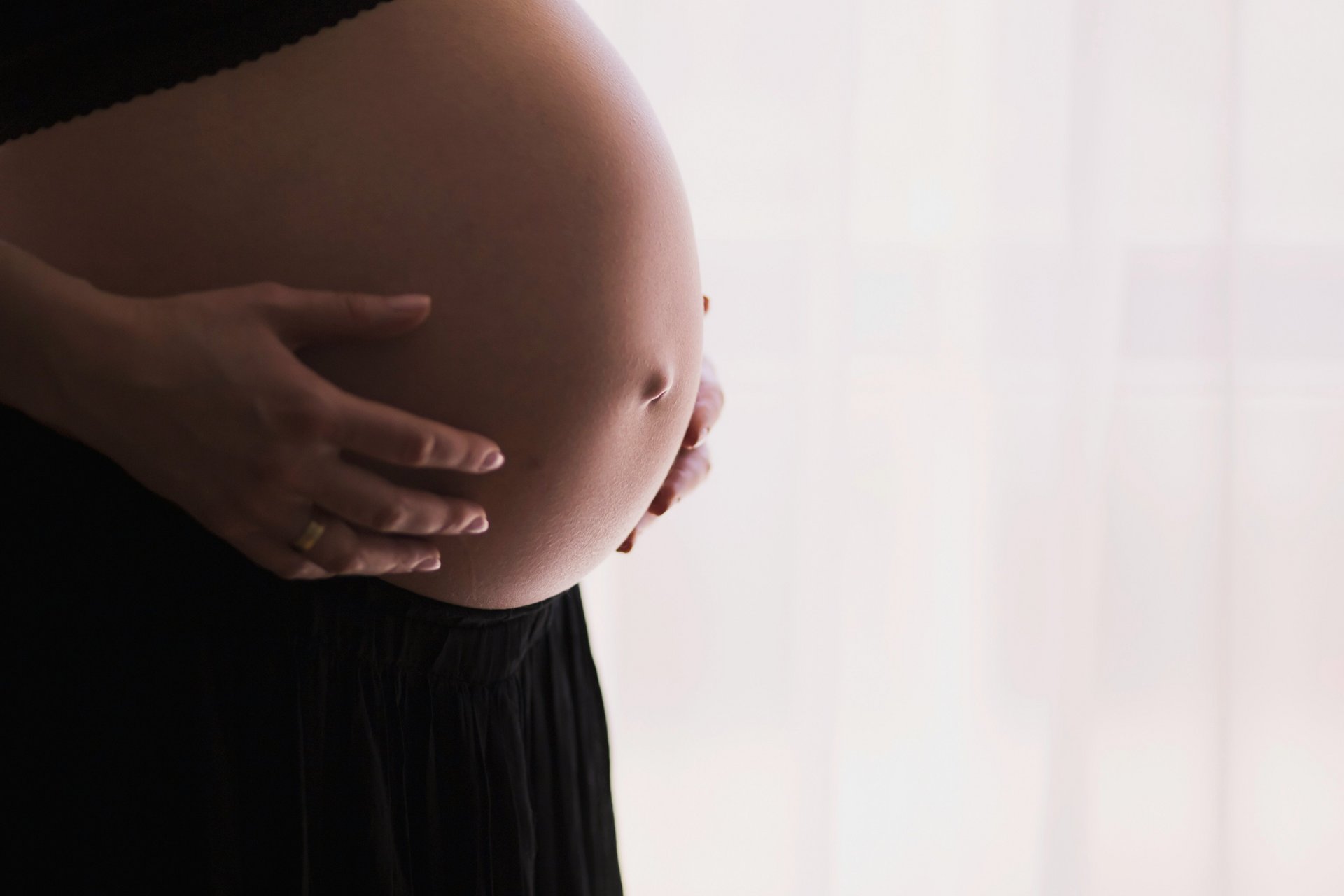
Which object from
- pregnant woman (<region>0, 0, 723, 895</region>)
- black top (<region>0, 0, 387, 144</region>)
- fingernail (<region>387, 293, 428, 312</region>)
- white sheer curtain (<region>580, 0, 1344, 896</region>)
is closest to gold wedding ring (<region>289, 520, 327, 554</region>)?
pregnant woman (<region>0, 0, 723, 895</region>)

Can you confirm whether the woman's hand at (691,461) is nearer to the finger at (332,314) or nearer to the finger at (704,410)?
the finger at (704,410)

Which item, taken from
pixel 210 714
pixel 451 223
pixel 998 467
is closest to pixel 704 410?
pixel 451 223

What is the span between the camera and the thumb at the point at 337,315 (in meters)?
0.42

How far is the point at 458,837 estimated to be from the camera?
59 centimetres

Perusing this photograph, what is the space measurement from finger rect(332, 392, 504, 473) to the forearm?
0.37ft

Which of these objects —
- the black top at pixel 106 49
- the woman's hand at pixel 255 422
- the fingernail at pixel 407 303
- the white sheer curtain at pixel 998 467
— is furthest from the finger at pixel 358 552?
the white sheer curtain at pixel 998 467

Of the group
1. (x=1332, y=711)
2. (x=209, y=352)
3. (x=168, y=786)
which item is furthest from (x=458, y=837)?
(x=1332, y=711)

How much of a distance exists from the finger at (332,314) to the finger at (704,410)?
30 cm

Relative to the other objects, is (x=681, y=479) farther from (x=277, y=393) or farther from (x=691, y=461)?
(x=277, y=393)

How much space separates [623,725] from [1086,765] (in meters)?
0.70

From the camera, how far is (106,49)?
476 millimetres

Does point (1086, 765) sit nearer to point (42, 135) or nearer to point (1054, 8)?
point (1054, 8)

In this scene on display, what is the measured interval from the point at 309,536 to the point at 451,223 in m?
0.18

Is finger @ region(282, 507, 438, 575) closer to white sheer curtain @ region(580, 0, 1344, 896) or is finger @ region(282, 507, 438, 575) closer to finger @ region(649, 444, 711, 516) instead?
finger @ region(649, 444, 711, 516)
